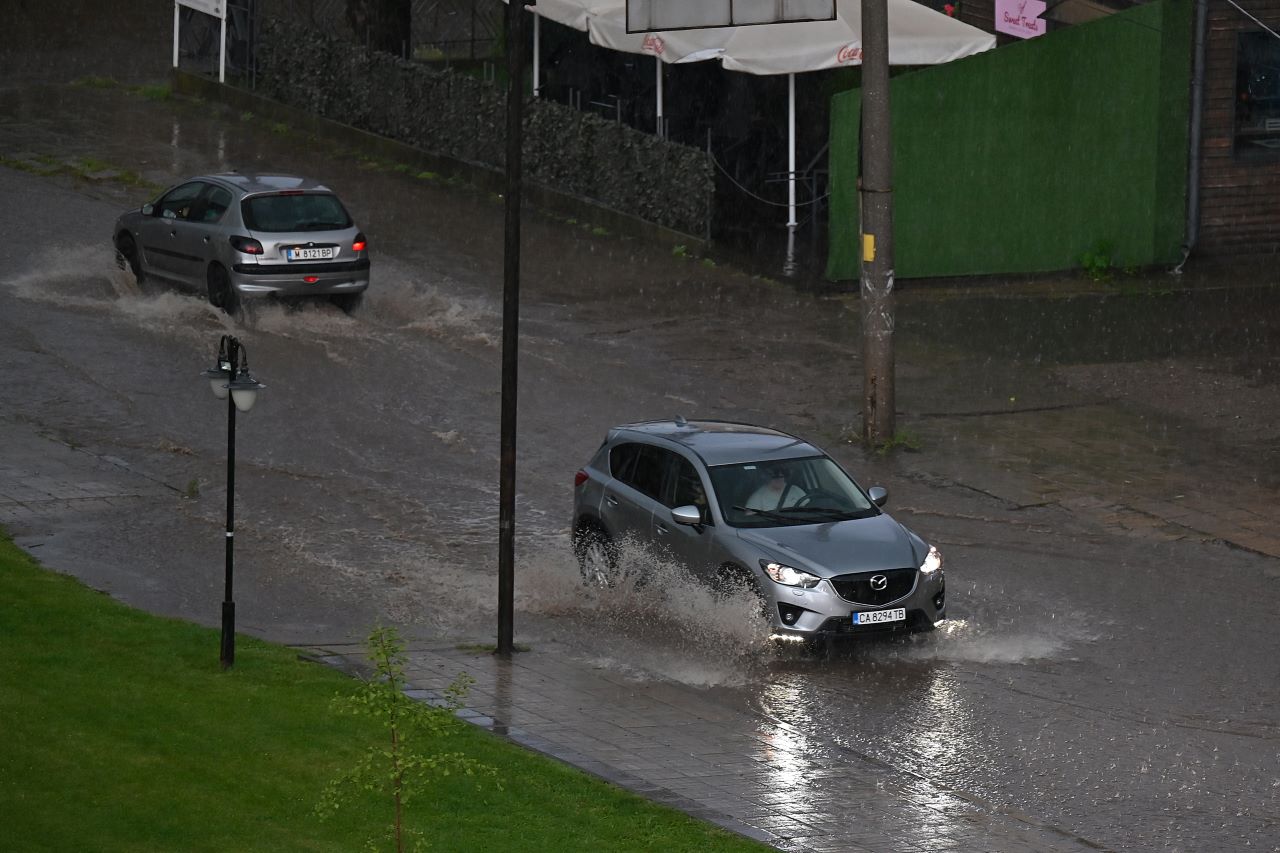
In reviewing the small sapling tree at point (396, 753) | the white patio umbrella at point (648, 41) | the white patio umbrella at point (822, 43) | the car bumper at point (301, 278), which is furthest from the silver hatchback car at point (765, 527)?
the white patio umbrella at point (648, 41)

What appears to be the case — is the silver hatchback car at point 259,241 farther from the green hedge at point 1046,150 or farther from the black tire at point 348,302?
the green hedge at point 1046,150

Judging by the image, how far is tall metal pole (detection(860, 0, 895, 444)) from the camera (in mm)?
19375

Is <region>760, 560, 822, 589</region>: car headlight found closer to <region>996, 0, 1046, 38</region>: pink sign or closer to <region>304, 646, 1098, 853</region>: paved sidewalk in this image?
<region>304, 646, 1098, 853</region>: paved sidewalk

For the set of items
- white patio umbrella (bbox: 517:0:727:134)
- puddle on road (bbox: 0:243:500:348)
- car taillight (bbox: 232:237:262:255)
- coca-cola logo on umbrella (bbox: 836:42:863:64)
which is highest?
white patio umbrella (bbox: 517:0:727:134)

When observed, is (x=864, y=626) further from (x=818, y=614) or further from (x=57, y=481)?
(x=57, y=481)

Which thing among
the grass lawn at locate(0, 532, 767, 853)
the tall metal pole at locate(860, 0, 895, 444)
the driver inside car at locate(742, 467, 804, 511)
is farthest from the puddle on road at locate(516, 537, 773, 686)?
the tall metal pole at locate(860, 0, 895, 444)

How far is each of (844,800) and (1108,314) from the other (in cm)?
1651

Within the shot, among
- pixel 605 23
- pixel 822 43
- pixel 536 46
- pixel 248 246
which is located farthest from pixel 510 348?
pixel 536 46

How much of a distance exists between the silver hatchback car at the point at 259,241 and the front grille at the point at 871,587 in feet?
36.0

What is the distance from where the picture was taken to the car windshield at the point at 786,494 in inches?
541

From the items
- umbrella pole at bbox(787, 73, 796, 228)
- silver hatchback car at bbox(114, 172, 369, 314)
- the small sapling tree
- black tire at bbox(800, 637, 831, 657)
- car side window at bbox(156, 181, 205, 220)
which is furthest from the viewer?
umbrella pole at bbox(787, 73, 796, 228)

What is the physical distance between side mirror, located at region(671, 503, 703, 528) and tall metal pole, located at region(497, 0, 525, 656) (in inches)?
50.8

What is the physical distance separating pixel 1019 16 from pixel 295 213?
11807 mm

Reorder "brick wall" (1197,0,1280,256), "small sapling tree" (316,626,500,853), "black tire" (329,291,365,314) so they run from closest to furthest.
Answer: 1. "small sapling tree" (316,626,500,853)
2. "black tire" (329,291,365,314)
3. "brick wall" (1197,0,1280,256)
